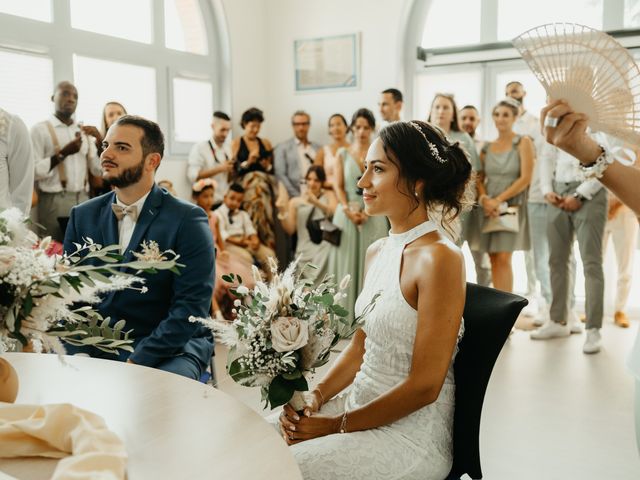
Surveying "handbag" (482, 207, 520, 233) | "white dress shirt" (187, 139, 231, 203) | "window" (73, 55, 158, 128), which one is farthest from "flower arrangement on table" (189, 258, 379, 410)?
"white dress shirt" (187, 139, 231, 203)

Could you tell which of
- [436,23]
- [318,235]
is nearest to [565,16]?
[436,23]

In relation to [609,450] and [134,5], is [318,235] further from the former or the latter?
[609,450]

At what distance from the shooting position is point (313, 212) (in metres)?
6.27

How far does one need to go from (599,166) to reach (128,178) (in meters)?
1.73

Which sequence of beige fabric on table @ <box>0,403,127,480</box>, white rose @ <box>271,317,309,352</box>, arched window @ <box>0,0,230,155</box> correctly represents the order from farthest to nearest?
arched window @ <box>0,0,230,155</box>
white rose @ <box>271,317,309,352</box>
beige fabric on table @ <box>0,403,127,480</box>

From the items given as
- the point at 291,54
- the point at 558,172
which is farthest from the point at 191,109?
the point at 558,172

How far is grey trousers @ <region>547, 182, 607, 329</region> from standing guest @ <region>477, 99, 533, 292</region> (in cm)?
31

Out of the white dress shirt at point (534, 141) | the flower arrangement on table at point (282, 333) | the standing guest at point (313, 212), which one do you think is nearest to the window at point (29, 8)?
the standing guest at point (313, 212)

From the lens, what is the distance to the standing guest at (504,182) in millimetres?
5430

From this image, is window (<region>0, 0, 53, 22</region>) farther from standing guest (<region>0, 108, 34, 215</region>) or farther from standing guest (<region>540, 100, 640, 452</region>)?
standing guest (<region>540, 100, 640, 452</region>)

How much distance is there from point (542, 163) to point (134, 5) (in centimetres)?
394

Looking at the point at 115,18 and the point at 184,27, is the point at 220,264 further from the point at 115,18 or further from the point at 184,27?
the point at 184,27

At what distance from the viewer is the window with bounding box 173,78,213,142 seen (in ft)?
22.1

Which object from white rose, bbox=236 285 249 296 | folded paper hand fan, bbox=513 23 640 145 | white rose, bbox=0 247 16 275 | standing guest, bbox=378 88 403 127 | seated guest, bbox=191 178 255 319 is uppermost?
standing guest, bbox=378 88 403 127
